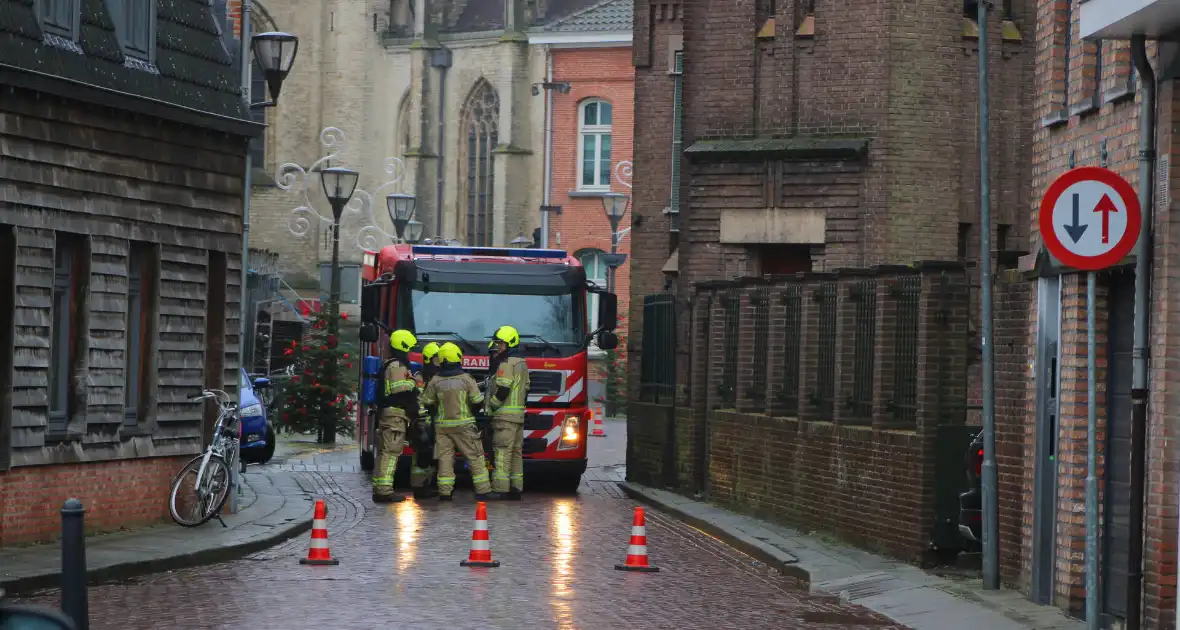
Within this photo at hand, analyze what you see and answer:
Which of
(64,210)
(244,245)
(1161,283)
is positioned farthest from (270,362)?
(1161,283)

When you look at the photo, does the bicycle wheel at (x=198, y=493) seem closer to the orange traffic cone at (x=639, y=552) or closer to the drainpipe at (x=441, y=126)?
the orange traffic cone at (x=639, y=552)

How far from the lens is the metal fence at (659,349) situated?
89.2ft

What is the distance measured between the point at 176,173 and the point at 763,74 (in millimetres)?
10650

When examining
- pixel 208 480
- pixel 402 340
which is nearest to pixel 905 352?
pixel 208 480

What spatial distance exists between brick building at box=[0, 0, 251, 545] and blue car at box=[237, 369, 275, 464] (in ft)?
25.1

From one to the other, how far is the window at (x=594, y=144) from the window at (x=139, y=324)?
159 feet

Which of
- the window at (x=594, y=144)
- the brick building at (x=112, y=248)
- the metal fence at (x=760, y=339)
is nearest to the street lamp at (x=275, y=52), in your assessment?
the brick building at (x=112, y=248)

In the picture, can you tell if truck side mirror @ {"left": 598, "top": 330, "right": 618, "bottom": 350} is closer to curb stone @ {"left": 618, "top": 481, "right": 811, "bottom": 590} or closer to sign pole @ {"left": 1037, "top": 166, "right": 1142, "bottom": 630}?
curb stone @ {"left": 618, "top": 481, "right": 811, "bottom": 590}

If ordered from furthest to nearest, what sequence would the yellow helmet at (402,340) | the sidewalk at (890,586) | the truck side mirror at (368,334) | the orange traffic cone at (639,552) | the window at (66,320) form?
the truck side mirror at (368,334) < the yellow helmet at (402,340) < the window at (66,320) < the orange traffic cone at (639,552) < the sidewalk at (890,586)

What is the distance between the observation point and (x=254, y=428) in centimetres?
2842

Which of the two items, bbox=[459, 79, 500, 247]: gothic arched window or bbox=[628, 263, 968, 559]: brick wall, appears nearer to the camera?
bbox=[628, 263, 968, 559]: brick wall

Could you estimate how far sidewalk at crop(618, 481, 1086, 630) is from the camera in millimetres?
13758

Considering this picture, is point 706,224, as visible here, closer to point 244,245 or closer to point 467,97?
point 244,245

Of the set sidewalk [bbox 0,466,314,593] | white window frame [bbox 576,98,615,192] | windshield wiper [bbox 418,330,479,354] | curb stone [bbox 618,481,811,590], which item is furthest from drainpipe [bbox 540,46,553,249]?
sidewalk [bbox 0,466,314,593]
